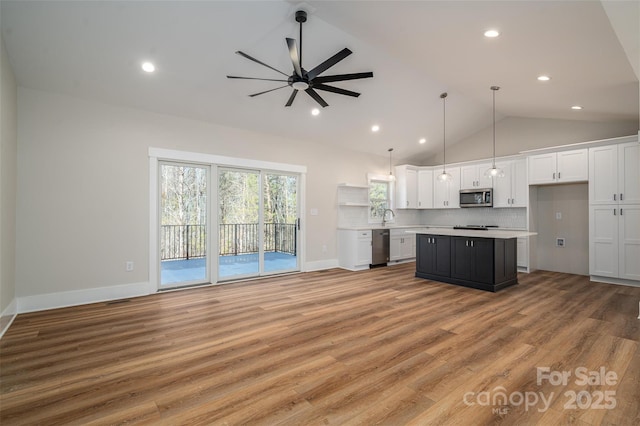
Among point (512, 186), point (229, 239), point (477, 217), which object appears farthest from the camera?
point (477, 217)

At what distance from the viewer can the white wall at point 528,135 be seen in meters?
5.62

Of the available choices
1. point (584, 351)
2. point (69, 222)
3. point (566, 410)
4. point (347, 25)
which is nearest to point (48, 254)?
point (69, 222)

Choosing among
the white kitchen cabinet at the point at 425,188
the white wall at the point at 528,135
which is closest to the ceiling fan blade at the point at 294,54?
the white kitchen cabinet at the point at 425,188

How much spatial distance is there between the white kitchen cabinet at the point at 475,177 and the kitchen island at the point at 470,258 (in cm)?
210

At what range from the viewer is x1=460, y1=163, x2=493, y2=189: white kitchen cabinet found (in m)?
6.91

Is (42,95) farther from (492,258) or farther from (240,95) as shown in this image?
(492,258)

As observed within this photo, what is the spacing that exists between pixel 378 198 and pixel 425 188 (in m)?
1.28

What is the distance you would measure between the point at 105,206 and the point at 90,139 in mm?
939

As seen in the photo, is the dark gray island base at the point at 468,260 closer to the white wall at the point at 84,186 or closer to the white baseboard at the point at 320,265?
the white baseboard at the point at 320,265

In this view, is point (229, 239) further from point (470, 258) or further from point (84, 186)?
point (470, 258)

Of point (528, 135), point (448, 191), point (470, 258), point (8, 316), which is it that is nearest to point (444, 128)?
point (448, 191)

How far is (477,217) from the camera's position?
24.4 feet

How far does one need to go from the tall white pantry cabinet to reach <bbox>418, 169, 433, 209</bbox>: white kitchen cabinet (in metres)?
3.21

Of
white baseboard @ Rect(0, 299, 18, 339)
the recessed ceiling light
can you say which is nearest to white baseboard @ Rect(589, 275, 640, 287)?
the recessed ceiling light
